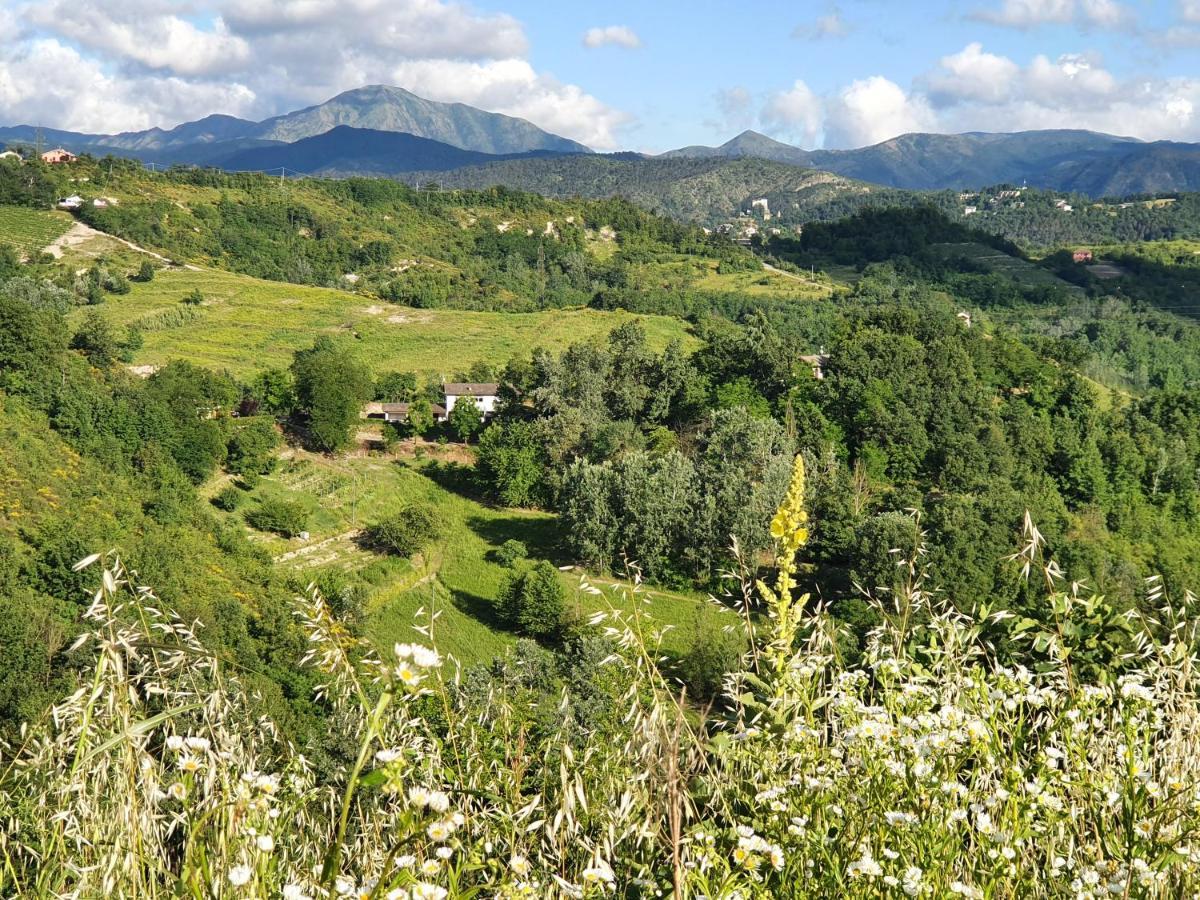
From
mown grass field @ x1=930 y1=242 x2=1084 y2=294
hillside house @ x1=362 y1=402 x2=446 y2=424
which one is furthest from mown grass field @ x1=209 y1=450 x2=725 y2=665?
mown grass field @ x1=930 y1=242 x2=1084 y2=294

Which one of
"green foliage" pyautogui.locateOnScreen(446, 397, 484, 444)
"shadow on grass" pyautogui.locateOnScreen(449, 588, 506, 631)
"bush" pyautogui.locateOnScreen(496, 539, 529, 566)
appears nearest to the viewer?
"shadow on grass" pyautogui.locateOnScreen(449, 588, 506, 631)

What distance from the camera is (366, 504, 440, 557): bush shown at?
1515 inches

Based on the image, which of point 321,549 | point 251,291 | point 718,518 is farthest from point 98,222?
point 718,518

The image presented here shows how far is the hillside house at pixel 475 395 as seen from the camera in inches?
2179

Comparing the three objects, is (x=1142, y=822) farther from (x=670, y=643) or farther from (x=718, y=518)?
(x=718, y=518)

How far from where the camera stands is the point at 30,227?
310 feet

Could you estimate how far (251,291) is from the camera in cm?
8656

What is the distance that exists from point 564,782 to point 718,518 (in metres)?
35.4

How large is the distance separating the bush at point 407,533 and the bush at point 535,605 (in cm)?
653

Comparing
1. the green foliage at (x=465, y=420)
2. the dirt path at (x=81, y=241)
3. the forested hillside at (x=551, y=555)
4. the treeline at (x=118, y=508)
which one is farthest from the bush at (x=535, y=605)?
the dirt path at (x=81, y=241)

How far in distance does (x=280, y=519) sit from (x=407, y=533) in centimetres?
584

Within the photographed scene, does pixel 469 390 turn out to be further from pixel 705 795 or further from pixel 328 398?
pixel 705 795

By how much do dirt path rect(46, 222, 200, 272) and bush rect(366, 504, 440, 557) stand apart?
65973 millimetres

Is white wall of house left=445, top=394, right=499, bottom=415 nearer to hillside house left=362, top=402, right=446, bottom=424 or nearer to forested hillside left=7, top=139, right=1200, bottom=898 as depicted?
hillside house left=362, top=402, right=446, bottom=424
